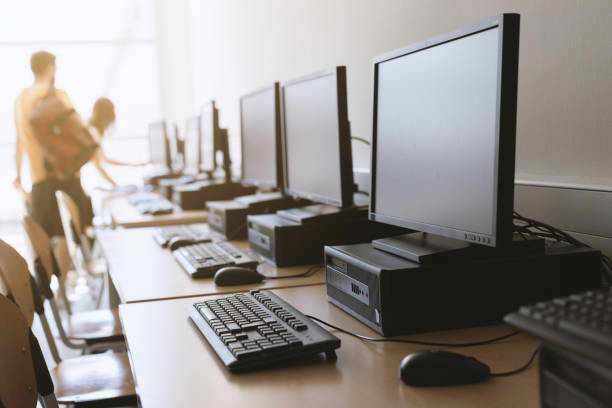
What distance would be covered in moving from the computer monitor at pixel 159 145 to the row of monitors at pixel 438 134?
3.21 metres

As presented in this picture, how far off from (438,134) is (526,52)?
0.51 m

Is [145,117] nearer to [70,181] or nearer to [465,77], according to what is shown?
[70,181]

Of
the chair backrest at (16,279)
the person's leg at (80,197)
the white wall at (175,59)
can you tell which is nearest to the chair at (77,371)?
the chair backrest at (16,279)

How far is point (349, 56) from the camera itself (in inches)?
101

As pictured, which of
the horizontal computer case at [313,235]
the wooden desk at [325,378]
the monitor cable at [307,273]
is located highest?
the horizontal computer case at [313,235]

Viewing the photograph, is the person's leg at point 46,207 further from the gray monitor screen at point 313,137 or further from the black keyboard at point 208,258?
the gray monitor screen at point 313,137

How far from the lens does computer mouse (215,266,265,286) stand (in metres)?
1.65

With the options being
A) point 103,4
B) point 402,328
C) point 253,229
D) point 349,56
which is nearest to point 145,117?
point 103,4

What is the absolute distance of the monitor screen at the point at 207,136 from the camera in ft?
10.4

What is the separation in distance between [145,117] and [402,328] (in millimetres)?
6828

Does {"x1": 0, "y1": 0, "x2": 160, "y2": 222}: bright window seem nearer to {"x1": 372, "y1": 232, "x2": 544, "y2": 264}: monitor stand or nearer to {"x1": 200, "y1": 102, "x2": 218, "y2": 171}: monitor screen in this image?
{"x1": 200, "y1": 102, "x2": 218, "y2": 171}: monitor screen

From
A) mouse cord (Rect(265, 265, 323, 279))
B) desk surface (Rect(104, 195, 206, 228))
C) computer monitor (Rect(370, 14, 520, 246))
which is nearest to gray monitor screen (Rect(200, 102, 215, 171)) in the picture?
desk surface (Rect(104, 195, 206, 228))

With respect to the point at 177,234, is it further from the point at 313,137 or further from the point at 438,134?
the point at 438,134

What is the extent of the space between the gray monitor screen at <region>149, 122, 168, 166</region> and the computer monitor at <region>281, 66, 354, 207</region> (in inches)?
116
